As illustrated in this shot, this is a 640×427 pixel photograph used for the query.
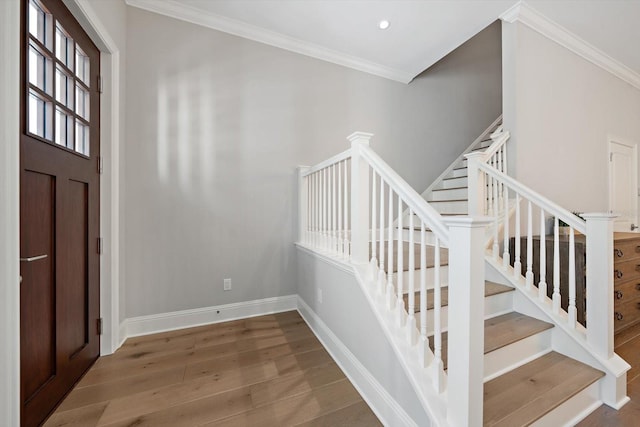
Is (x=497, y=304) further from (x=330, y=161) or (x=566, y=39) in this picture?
(x=566, y=39)

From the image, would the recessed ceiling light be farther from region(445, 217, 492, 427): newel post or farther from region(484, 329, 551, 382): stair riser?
region(484, 329, 551, 382): stair riser

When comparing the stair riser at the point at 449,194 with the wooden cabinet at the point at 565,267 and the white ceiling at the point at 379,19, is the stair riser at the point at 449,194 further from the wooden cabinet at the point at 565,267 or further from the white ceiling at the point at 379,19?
the white ceiling at the point at 379,19

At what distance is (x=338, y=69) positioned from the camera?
310 centimetres

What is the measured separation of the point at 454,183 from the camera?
141 inches

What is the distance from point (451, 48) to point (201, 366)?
12.9ft

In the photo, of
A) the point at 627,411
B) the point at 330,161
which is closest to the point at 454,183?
the point at 330,161

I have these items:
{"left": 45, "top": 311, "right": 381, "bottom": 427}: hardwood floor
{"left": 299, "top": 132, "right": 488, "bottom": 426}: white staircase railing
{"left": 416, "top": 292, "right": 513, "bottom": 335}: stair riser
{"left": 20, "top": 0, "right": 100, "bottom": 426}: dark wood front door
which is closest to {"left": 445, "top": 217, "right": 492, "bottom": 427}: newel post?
{"left": 299, "top": 132, "right": 488, "bottom": 426}: white staircase railing

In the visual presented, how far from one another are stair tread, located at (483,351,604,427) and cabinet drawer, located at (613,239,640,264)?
44.6 inches

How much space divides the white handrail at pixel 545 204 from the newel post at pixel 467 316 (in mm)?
1230

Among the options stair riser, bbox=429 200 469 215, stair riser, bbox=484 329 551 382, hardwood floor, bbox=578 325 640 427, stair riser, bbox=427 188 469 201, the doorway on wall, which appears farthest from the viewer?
the doorway on wall

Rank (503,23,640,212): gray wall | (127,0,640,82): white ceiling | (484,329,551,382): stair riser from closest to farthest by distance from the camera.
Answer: (484,329,551,382): stair riser, (127,0,640,82): white ceiling, (503,23,640,212): gray wall

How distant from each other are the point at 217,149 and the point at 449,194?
9.30 ft

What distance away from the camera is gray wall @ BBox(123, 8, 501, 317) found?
2.27m

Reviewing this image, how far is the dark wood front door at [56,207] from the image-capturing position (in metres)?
1.23
